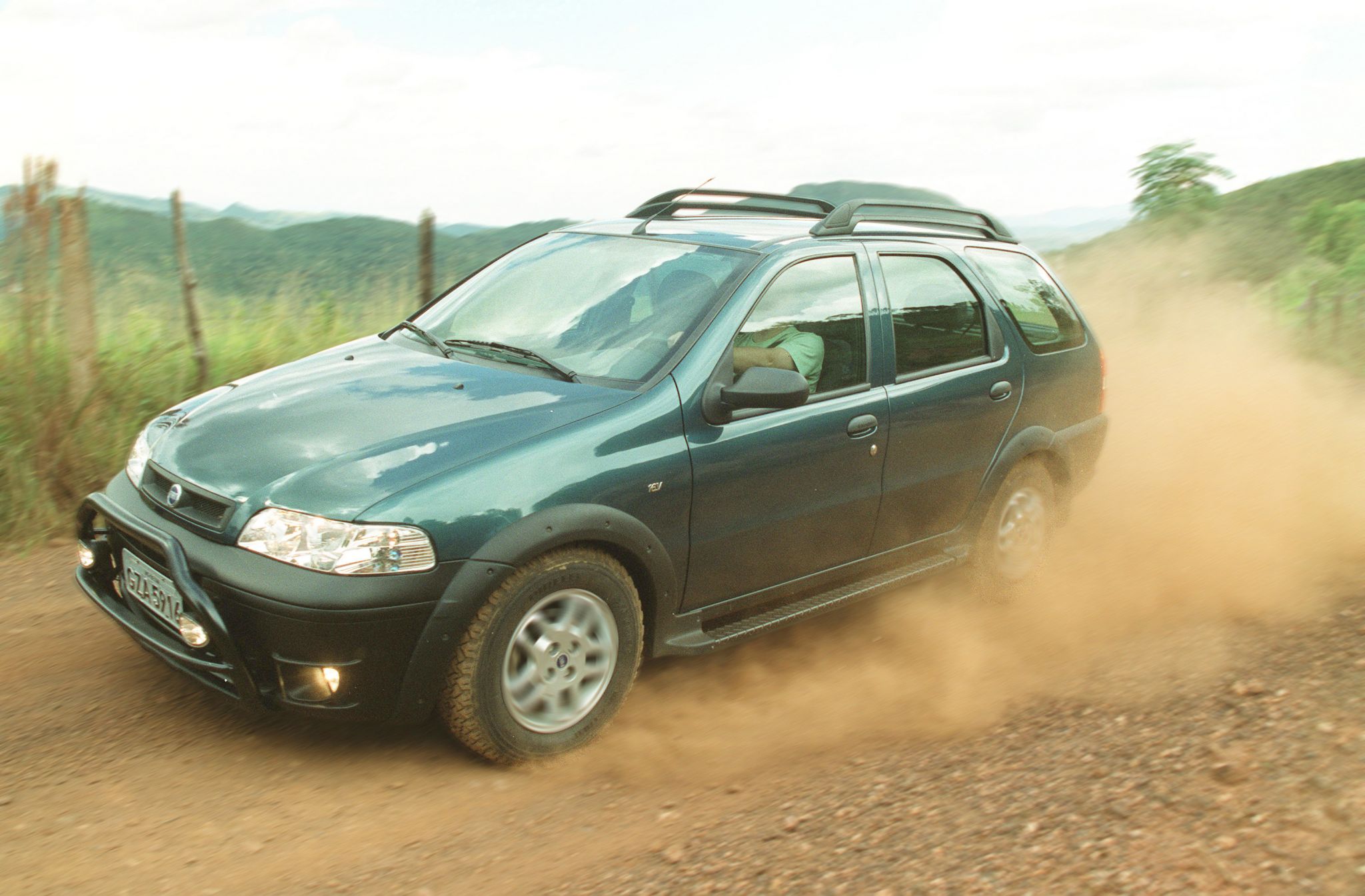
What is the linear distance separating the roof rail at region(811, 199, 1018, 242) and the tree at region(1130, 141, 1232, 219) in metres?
14.5

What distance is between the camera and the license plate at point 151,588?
3.74 meters

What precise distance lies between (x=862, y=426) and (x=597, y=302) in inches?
45.9

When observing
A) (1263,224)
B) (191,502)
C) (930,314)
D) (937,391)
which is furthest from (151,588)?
(1263,224)

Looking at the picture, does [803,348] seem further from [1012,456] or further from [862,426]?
[1012,456]

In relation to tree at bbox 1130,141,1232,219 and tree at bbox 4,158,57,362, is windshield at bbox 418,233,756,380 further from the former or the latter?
tree at bbox 1130,141,1232,219

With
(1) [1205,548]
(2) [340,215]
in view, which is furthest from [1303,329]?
(2) [340,215]

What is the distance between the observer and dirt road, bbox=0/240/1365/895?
3.25 metres

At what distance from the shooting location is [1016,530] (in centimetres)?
574

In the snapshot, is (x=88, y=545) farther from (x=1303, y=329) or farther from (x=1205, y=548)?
(x=1303, y=329)

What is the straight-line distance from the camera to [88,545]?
418 centimetres

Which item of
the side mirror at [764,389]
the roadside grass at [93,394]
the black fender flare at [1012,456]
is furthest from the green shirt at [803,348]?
the roadside grass at [93,394]

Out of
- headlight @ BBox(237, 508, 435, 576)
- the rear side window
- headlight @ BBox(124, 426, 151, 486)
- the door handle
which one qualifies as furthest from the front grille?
the rear side window

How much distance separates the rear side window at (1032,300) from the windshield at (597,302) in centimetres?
162

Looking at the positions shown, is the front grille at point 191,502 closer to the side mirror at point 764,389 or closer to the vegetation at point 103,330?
the side mirror at point 764,389
